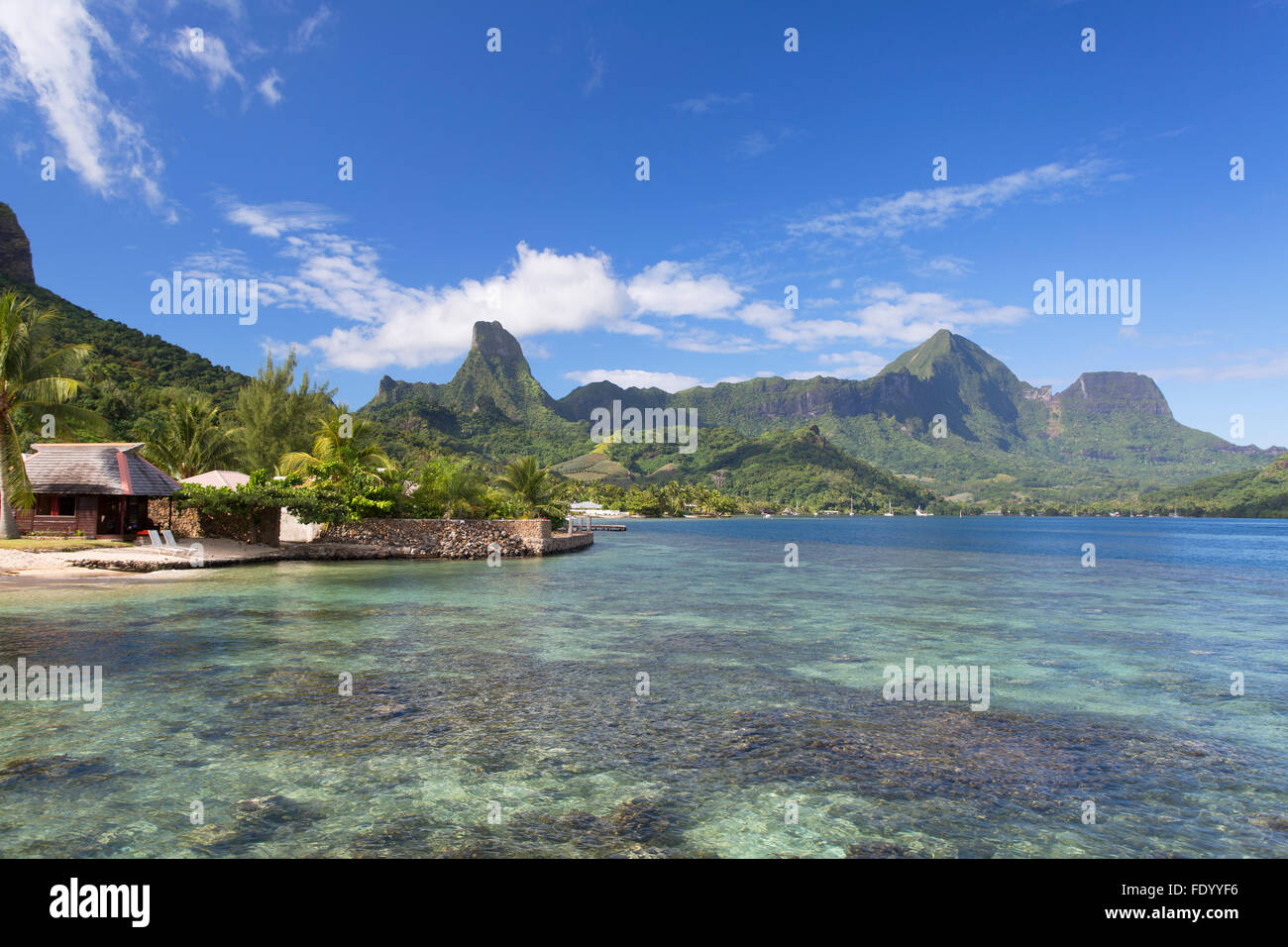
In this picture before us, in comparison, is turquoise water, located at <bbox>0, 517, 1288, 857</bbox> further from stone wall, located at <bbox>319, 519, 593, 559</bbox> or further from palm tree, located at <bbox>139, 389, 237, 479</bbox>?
palm tree, located at <bbox>139, 389, 237, 479</bbox>

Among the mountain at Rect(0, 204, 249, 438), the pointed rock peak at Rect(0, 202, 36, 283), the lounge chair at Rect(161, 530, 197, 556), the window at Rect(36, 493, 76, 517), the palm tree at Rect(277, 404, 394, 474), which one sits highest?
the pointed rock peak at Rect(0, 202, 36, 283)

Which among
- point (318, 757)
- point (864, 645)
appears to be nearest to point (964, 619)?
point (864, 645)

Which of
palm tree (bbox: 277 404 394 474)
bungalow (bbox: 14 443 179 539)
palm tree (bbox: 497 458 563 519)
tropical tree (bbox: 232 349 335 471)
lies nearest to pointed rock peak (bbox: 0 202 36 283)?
tropical tree (bbox: 232 349 335 471)

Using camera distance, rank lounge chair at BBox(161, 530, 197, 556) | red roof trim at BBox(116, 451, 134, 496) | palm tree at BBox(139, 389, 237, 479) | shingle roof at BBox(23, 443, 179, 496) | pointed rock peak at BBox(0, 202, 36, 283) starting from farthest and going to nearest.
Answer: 1. pointed rock peak at BBox(0, 202, 36, 283)
2. palm tree at BBox(139, 389, 237, 479)
3. red roof trim at BBox(116, 451, 134, 496)
4. shingle roof at BBox(23, 443, 179, 496)
5. lounge chair at BBox(161, 530, 197, 556)

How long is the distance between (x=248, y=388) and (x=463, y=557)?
21.8m

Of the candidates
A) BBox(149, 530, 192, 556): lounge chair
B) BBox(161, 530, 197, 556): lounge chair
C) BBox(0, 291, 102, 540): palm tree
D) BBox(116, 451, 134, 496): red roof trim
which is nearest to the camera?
BBox(0, 291, 102, 540): palm tree

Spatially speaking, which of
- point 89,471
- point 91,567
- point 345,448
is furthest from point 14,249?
point 91,567

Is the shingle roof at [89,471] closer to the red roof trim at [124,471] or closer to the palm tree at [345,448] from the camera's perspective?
the red roof trim at [124,471]

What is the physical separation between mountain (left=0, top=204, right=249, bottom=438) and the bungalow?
52.4ft

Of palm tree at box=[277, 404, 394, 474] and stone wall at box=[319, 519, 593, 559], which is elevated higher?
palm tree at box=[277, 404, 394, 474]

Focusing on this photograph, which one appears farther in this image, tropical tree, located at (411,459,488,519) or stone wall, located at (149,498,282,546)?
tropical tree, located at (411,459,488,519)

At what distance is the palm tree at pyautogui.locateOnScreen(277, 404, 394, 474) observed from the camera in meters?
32.8

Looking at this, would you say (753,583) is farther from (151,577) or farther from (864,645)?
(151,577)
